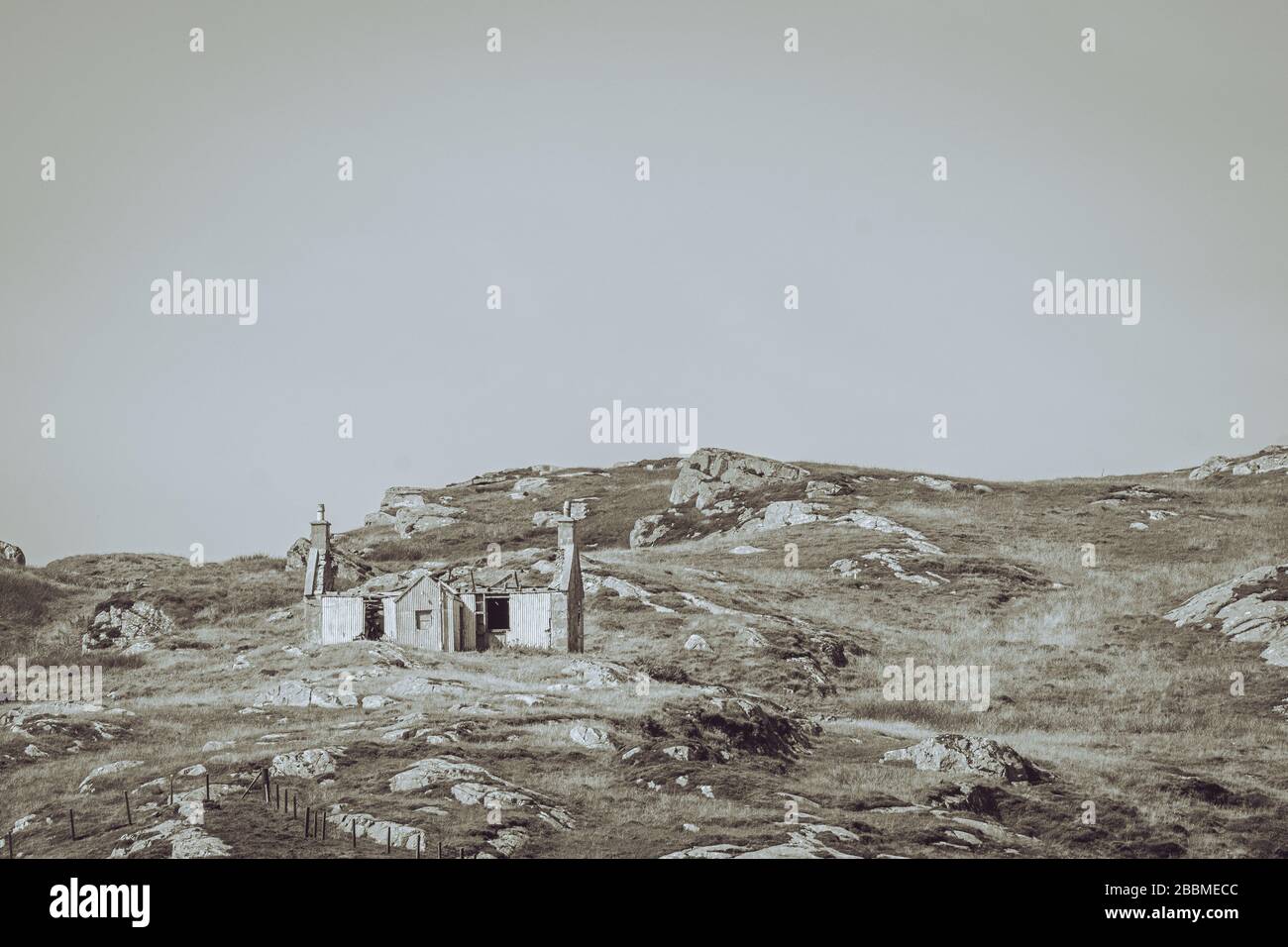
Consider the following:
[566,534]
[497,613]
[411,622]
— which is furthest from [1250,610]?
[411,622]

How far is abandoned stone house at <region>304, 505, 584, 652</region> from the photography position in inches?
2488

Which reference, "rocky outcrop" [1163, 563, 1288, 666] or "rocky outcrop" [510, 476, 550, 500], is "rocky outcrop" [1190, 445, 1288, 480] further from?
"rocky outcrop" [510, 476, 550, 500]

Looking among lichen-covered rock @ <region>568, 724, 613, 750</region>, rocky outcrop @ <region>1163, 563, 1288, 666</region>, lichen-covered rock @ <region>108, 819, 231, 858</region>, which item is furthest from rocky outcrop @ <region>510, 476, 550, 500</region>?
lichen-covered rock @ <region>108, 819, 231, 858</region>

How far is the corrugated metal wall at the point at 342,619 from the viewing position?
210 ft

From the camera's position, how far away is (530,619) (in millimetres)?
63938

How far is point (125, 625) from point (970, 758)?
48972 millimetres

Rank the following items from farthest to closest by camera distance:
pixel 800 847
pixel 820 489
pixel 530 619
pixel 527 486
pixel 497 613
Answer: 1. pixel 527 486
2. pixel 820 489
3. pixel 497 613
4. pixel 530 619
5. pixel 800 847

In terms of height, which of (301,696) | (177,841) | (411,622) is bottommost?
(177,841)

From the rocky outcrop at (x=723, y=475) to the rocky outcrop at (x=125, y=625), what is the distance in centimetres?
5056

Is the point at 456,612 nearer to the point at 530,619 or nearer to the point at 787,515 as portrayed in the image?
the point at 530,619

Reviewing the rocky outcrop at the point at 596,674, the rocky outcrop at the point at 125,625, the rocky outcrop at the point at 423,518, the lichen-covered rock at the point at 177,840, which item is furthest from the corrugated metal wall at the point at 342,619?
the rocky outcrop at the point at 423,518

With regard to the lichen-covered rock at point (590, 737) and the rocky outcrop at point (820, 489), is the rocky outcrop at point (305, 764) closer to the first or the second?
the lichen-covered rock at point (590, 737)
